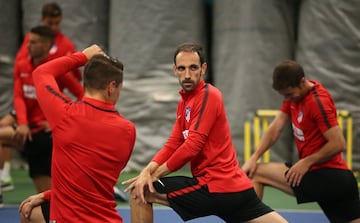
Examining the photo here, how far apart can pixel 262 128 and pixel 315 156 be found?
171 inches

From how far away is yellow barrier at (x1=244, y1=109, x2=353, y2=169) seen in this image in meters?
8.78

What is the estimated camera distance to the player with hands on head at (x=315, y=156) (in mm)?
5457

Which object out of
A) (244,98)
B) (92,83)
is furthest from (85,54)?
(244,98)

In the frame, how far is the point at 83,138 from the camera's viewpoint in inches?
152

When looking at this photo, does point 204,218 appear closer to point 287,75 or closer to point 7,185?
point 287,75

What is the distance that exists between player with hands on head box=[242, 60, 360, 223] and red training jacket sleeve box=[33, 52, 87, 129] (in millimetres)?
1825

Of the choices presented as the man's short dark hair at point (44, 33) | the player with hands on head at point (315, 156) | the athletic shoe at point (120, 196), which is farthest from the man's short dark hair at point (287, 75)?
the athletic shoe at point (120, 196)

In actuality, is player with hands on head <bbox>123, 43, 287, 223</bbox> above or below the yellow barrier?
above

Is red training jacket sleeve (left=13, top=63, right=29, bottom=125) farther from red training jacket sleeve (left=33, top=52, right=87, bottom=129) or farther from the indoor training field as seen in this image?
red training jacket sleeve (left=33, top=52, right=87, bottom=129)

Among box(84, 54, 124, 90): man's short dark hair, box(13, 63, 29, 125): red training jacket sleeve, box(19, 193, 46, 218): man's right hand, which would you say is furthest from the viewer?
box(13, 63, 29, 125): red training jacket sleeve

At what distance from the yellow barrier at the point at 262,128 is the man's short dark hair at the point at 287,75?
3.26m

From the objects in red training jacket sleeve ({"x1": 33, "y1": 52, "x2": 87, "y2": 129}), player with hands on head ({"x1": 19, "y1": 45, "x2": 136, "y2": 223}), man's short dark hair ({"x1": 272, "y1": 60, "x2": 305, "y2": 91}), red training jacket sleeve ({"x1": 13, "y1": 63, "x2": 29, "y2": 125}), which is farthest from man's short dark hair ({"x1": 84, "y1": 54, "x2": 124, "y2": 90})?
red training jacket sleeve ({"x1": 13, "y1": 63, "x2": 29, "y2": 125})

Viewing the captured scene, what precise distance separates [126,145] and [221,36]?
252 inches

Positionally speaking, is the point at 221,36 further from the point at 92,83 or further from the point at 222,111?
the point at 92,83
